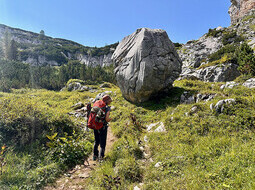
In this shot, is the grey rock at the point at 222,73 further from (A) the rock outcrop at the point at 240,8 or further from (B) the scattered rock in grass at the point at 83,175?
(A) the rock outcrop at the point at 240,8

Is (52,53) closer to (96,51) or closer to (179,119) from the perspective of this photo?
(96,51)

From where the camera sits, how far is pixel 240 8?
166ft

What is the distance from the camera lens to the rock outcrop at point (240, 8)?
45844mm

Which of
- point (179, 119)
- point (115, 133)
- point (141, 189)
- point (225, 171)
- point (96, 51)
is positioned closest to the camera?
point (225, 171)

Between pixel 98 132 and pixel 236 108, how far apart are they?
6.34 metres

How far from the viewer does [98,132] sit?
533 centimetres

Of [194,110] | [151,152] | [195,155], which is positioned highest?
[194,110]

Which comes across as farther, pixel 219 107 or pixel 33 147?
pixel 219 107

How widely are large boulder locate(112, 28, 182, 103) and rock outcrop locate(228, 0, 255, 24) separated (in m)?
52.8

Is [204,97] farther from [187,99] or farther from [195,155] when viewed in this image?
[195,155]

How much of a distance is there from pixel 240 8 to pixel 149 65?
69079 millimetres

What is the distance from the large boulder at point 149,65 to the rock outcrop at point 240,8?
173ft

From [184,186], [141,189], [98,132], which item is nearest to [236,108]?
[184,186]

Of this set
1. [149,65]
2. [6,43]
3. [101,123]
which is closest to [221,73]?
[149,65]
